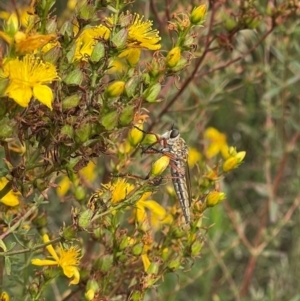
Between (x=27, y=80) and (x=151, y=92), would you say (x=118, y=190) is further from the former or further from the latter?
(x=27, y=80)

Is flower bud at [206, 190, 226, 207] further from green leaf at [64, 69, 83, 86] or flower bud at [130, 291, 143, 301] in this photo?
green leaf at [64, 69, 83, 86]

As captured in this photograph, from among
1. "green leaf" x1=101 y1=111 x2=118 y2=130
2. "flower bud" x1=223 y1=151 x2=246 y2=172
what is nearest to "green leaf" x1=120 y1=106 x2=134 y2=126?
"green leaf" x1=101 y1=111 x2=118 y2=130

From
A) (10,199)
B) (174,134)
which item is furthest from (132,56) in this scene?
(10,199)

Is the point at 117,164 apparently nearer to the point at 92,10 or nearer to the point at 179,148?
the point at 179,148

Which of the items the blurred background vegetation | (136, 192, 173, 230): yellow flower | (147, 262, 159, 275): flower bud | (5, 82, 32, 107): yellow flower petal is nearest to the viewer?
(5, 82, 32, 107): yellow flower petal

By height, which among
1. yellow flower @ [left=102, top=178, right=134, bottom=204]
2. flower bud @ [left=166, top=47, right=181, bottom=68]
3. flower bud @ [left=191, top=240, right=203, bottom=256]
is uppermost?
flower bud @ [left=166, top=47, right=181, bottom=68]

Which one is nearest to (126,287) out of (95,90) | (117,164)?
(117,164)
